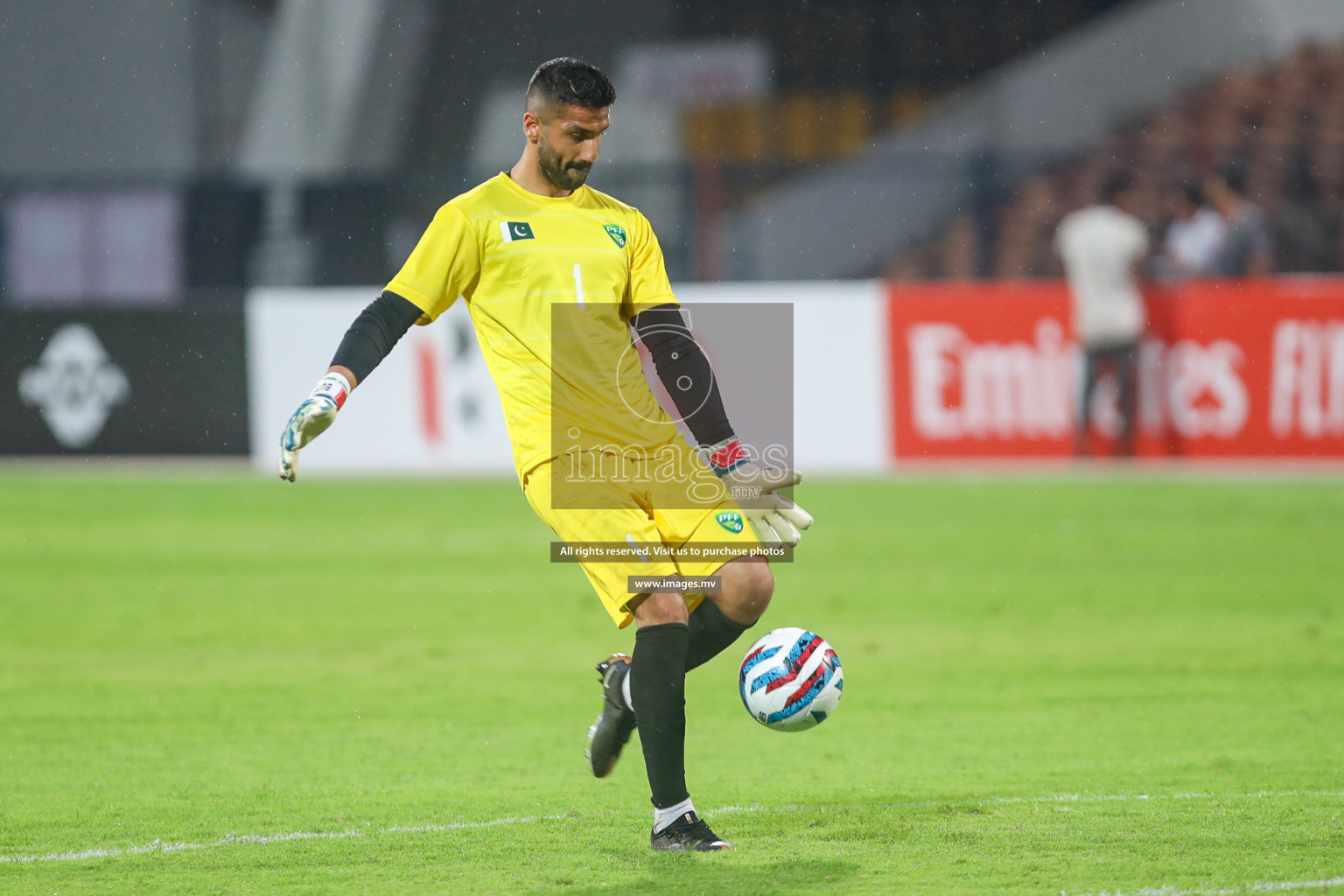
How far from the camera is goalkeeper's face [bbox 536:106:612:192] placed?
440 centimetres

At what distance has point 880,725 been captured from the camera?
5984 millimetres

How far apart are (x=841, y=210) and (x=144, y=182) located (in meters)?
7.86

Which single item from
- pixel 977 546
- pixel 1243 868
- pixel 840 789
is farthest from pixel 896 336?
pixel 1243 868

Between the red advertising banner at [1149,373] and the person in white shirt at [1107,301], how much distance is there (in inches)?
5.1

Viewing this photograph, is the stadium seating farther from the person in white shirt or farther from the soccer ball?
the soccer ball

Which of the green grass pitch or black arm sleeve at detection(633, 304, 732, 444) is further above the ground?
black arm sleeve at detection(633, 304, 732, 444)

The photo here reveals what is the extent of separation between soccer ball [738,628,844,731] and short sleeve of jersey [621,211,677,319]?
1.03m

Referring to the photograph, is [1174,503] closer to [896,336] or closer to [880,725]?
[896,336]

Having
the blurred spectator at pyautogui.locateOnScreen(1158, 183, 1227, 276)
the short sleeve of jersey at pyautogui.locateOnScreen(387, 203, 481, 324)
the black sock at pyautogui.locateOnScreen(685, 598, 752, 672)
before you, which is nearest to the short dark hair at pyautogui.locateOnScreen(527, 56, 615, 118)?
the short sleeve of jersey at pyautogui.locateOnScreen(387, 203, 481, 324)

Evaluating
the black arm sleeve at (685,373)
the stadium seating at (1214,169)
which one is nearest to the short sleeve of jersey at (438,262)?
the black arm sleeve at (685,373)

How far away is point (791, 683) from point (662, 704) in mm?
407

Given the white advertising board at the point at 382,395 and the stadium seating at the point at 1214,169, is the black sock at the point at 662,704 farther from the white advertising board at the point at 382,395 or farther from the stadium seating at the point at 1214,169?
the stadium seating at the point at 1214,169

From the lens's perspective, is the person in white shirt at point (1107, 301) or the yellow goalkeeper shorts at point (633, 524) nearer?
the yellow goalkeeper shorts at point (633, 524)

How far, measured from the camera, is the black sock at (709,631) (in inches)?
178
